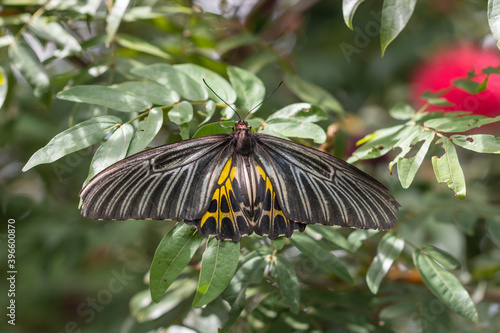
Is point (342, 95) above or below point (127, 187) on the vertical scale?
below

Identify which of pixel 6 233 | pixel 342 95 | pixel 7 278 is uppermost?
pixel 342 95

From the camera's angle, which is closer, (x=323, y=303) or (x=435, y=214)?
(x=323, y=303)

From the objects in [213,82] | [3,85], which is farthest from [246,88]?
[3,85]

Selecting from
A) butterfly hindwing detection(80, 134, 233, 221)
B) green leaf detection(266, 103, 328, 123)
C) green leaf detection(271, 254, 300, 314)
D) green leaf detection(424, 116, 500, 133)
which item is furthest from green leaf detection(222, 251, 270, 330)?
green leaf detection(424, 116, 500, 133)

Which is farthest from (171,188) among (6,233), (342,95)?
(342,95)

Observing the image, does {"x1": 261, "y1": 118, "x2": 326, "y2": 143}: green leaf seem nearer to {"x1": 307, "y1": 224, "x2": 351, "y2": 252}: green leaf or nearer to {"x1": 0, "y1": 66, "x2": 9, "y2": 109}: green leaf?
{"x1": 307, "y1": 224, "x2": 351, "y2": 252}: green leaf

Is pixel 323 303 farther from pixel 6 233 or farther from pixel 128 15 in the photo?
pixel 6 233
